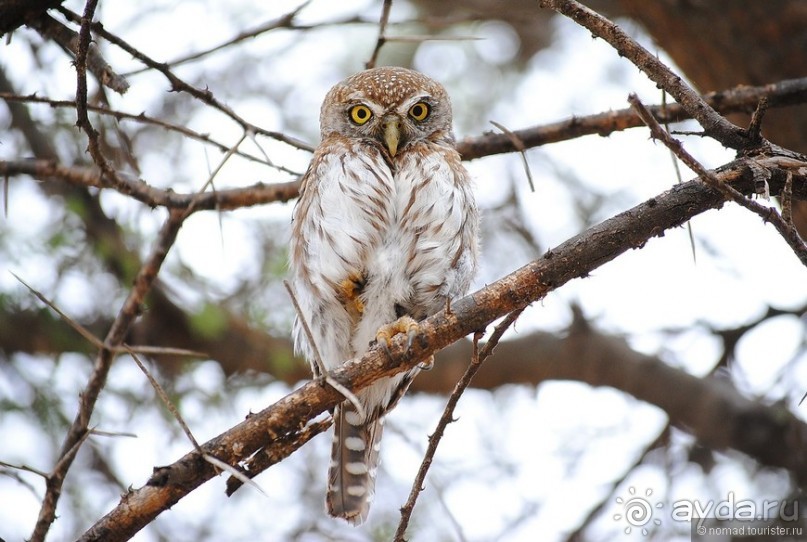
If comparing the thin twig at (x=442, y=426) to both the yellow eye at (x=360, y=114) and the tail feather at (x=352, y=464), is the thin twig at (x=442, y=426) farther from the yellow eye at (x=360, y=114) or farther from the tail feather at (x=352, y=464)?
the yellow eye at (x=360, y=114)

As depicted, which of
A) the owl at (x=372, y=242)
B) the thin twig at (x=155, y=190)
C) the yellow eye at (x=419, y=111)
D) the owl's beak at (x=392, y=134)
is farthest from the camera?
the yellow eye at (x=419, y=111)

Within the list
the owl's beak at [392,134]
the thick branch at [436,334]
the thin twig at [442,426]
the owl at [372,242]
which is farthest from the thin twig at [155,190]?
the thin twig at [442,426]

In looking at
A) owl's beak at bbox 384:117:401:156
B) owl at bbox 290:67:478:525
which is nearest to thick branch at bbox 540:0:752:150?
owl at bbox 290:67:478:525

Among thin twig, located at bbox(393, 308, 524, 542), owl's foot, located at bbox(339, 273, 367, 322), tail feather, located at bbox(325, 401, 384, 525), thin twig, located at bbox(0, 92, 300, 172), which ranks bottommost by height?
thin twig, located at bbox(393, 308, 524, 542)

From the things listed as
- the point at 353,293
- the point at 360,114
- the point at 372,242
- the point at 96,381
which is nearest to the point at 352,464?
the point at 353,293

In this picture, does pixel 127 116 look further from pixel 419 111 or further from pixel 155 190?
pixel 419 111

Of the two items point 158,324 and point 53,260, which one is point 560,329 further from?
point 53,260

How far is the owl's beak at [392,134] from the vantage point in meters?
3.88

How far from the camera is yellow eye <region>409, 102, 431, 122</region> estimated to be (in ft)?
13.7

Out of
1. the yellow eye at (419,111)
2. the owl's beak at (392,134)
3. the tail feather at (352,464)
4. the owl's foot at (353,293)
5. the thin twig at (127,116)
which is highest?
the yellow eye at (419,111)

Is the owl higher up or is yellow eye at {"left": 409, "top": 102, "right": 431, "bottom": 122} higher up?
yellow eye at {"left": 409, "top": 102, "right": 431, "bottom": 122}

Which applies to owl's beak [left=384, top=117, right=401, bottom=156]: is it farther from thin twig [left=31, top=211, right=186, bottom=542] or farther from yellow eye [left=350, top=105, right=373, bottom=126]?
thin twig [left=31, top=211, right=186, bottom=542]

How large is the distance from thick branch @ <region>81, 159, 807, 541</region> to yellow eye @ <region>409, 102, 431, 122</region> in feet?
5.94

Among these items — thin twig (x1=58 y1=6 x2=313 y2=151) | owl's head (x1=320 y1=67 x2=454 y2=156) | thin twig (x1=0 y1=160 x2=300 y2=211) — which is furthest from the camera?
owl's head (x1=320 y1=67 x2=454 y2=156)
